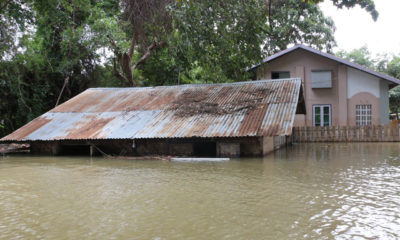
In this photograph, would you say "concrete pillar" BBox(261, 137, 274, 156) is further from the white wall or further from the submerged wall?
the white wall

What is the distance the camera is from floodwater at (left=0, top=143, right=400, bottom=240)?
13.2 ft

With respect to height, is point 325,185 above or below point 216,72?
below

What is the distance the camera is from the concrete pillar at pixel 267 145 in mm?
12180

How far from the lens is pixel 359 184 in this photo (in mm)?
6648

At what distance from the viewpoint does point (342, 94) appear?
21875 millimetres

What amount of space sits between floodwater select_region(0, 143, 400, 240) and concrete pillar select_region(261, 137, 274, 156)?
3.31 metres

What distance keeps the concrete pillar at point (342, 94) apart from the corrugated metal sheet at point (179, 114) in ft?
28.2

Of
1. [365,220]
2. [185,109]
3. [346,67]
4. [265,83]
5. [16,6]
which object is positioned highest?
[16,6]

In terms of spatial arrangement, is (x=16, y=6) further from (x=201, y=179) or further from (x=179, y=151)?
(x=201, y=179)

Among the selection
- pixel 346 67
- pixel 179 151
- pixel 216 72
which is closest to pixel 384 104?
pixel 346 67

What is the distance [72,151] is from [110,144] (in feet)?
9.39

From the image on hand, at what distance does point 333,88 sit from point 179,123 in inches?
531

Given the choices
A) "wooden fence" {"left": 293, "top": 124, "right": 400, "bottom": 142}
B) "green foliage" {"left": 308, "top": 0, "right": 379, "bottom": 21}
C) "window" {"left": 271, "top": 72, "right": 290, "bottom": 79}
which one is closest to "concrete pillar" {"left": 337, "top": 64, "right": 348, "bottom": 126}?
"wooden fence" {"left": 293, "top": 124, "right": 400, "bottom": 142}

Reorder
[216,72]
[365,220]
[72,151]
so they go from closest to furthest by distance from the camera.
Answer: [365,220], [216,72], [72,151]
